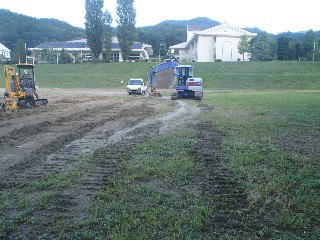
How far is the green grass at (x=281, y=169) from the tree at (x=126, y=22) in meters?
56.4

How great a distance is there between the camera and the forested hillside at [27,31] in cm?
10931

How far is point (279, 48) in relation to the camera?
6456 centimetres

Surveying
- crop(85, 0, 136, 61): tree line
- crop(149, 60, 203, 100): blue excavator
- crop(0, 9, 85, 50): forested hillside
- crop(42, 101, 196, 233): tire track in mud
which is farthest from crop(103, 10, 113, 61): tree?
crop(42, 101, 196, 233): tire track in mud

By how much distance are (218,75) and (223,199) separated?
147 ft

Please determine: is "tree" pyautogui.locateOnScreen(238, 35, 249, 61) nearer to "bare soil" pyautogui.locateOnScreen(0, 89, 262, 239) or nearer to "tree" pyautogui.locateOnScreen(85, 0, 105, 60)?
"tree" pyautogui.locateOnScreen(85, 0, 105, 60)

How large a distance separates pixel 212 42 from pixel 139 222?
6468cm

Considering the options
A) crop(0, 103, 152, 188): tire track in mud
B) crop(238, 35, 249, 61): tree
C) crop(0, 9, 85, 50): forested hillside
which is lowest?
crop(0, 103, 152, 188): tire track in mud

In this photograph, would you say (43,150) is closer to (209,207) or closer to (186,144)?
(186,144)

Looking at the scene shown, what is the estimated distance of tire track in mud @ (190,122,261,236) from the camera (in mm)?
4432

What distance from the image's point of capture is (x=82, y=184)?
6090 mm

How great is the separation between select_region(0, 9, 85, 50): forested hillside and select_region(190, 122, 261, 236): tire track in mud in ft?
358

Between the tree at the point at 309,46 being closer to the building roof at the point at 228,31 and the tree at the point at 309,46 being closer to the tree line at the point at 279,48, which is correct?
the tree line at the point at 279,48

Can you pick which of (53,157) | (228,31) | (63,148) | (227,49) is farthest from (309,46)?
(53,157)

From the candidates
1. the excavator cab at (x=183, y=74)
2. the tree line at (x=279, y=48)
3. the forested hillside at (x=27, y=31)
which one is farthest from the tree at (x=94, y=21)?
the forested hillside at (x=27, y=31)
